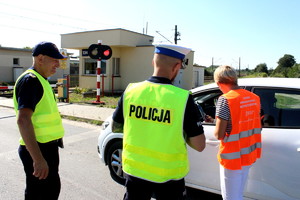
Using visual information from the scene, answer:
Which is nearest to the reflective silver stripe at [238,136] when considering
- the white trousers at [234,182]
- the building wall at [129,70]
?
the white trousers at [234,182]

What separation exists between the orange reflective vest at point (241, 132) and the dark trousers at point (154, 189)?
84cm

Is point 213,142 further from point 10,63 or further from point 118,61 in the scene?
point 10,63

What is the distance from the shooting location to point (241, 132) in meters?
2.44

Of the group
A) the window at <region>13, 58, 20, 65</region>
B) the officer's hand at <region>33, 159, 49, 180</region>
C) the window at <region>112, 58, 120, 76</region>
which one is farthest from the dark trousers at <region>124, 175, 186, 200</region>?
the window at <region>13, 58, 20, 65</region>

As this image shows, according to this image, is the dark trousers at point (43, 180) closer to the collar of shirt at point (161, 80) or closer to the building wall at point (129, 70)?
the collar of shirt at point (161, 80)

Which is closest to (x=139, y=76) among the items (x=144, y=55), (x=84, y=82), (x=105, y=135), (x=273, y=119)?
(x=144, y=55)

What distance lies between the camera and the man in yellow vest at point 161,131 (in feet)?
5.65

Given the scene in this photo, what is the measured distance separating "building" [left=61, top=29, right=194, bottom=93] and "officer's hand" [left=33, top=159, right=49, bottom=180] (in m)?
15.9

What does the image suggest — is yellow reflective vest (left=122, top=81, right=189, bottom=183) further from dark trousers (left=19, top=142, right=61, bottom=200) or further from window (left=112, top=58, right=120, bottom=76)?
window (left=112, top=58, right=120, bottom=76)

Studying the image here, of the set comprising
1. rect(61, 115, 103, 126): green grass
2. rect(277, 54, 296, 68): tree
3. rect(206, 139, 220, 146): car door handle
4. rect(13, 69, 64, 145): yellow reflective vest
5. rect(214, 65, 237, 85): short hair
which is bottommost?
rect(61, 115, 103, 126): green grass

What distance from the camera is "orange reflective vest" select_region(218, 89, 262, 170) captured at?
239 cm

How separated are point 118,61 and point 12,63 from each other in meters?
16.2

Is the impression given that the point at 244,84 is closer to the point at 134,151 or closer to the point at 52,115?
the point at 134,151

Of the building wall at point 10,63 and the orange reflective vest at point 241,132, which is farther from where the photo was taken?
the building wall at point 10,63
